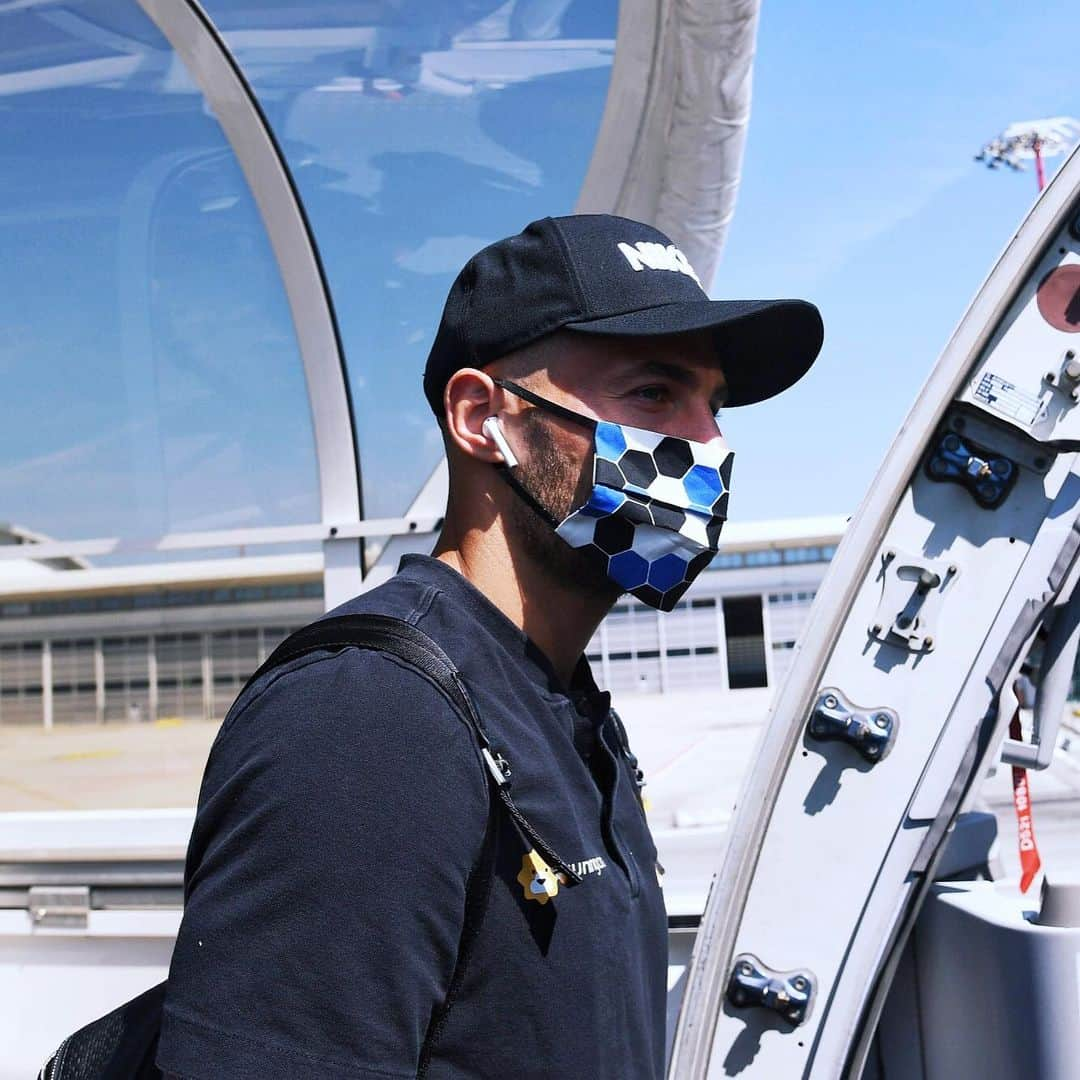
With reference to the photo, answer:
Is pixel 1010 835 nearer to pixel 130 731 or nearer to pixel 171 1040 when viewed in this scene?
pixel 130 731

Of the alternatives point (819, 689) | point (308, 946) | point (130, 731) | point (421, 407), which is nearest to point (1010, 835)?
point (421, 407)

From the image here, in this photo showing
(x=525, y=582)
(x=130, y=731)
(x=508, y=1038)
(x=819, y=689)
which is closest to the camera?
(x=508, y=1038)

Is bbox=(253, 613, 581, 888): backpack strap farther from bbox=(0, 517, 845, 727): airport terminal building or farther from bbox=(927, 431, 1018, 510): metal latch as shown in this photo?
bbox=(927, 431, 1018, 510): metal latch

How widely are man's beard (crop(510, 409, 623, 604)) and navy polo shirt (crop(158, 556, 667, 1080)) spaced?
8.3 inches

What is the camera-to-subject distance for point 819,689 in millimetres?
1785

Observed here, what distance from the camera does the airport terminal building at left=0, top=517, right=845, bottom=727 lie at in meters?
5.13

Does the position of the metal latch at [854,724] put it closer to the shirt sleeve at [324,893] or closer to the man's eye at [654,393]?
the man's eye at [654,393]

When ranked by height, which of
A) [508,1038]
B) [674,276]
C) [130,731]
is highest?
[674,276]

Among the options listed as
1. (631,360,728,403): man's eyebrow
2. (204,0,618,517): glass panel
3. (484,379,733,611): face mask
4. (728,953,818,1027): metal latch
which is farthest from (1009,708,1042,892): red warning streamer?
(204,0,618,517): glass panel

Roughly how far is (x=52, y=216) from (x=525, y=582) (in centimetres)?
405

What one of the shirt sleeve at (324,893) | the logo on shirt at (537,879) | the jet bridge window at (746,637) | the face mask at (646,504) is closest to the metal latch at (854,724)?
the face mask at (646,504)

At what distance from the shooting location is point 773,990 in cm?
175

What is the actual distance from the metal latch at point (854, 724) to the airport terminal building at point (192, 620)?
132 millimetres

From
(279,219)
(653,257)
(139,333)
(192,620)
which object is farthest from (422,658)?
(192,620)
